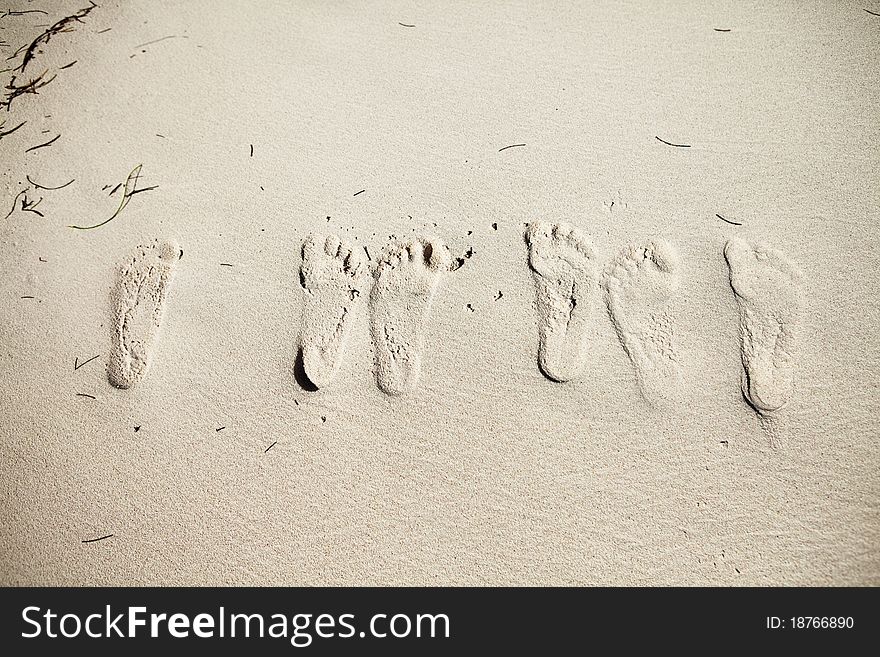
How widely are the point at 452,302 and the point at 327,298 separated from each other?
→ 368 mm

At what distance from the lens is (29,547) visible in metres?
1.42

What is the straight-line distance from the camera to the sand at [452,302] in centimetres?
137

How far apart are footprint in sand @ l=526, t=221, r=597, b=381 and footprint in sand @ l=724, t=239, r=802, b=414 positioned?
0.42 metres

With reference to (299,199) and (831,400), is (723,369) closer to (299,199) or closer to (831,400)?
(831,400)

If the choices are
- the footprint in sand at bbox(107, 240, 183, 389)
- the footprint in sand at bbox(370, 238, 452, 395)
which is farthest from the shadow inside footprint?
the footprint in sand at bbox(107, 240, 183, 389)

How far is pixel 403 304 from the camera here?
147 cm

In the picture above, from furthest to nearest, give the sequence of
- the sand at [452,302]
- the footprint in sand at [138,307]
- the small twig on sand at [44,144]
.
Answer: the small twig on sand at [44,144] < the footprint in sand at [138,307] < the sand at [452,302]

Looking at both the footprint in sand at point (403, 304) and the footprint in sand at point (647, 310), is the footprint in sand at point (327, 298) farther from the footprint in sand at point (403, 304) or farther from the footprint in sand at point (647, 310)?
the footprint in sand at point (647, 310)

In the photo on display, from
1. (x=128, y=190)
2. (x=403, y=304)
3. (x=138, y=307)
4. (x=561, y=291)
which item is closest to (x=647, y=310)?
(x=561, y=291)

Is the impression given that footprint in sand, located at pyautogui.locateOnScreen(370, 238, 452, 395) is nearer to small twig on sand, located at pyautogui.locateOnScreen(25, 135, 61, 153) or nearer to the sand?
the sand

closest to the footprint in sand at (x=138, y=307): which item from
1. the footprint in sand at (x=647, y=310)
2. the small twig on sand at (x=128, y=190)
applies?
the small twig on sand at (x=128, y=190)
